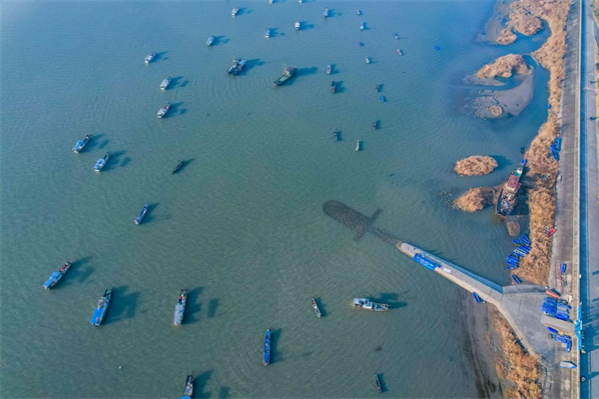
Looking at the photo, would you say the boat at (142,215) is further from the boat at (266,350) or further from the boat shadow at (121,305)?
the boat at (266,350)

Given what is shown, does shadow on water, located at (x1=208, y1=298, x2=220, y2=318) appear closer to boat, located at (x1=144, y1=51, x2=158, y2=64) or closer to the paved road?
the paved road

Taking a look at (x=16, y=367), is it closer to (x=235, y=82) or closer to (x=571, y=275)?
(x=235, y=82)

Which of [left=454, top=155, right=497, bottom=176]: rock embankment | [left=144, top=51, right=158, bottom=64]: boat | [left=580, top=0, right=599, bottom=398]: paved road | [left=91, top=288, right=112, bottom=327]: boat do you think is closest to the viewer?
[left=580, top=0, right=599, bottom=398]: paved road

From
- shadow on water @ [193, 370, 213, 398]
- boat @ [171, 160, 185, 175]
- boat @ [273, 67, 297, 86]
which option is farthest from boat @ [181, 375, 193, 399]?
boat @ [273, 67, 297, 86]

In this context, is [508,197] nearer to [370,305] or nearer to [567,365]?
[567,365]

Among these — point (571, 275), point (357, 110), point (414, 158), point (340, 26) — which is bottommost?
point (571, 275)

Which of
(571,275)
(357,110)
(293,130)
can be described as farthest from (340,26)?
(571,275)

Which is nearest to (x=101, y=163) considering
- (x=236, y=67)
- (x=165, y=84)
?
(x=165, y=84)
